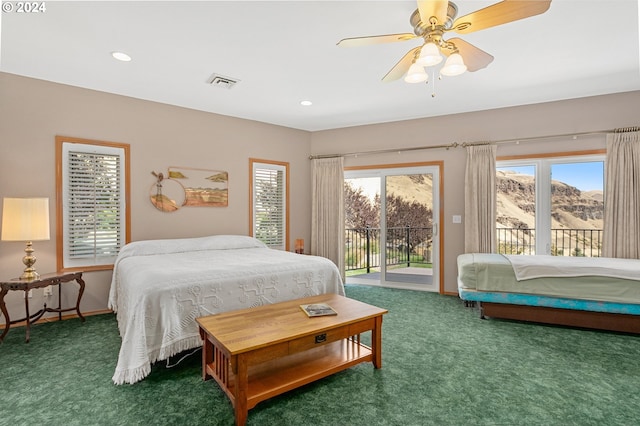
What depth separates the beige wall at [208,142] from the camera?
134 inches

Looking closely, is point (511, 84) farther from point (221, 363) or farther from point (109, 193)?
point (109, 193)

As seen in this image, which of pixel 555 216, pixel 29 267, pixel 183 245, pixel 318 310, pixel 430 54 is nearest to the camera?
pixel 430 54

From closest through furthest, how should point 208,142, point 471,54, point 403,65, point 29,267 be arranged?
point 471,54 < point 403,65 < point 29,267 < point 208,142

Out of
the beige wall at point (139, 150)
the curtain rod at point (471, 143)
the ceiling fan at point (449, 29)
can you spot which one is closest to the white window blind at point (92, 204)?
the beige wall at point (139, 150)

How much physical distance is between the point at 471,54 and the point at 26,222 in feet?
13.7

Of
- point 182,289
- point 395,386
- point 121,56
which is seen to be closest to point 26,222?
point 121,56

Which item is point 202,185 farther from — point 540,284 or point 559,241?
point 559,241

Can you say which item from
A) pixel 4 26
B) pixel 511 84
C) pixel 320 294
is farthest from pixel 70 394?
pixel 511 84

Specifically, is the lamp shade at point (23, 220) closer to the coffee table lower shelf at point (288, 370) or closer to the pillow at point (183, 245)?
the pillow at point (183, 245)

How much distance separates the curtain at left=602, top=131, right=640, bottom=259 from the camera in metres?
3.78

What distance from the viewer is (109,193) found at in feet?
12.7

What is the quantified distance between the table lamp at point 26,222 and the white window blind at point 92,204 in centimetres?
49

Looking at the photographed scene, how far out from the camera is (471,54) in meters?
2.26

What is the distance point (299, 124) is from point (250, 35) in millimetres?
2735
